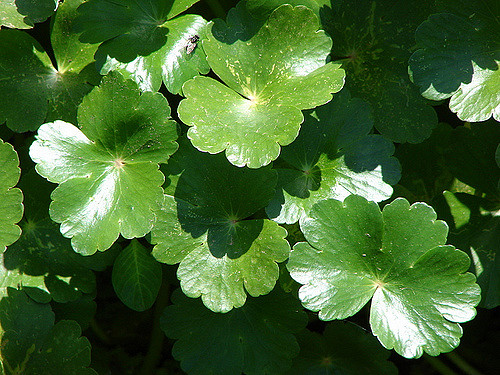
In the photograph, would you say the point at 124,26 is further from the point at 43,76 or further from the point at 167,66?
the point at 43,76

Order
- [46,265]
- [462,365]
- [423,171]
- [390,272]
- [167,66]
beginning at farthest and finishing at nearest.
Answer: [462,365] < [423,171] < [46,265] < [167,66] < [390,272]

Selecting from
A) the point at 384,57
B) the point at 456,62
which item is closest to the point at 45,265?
the point at 384,57

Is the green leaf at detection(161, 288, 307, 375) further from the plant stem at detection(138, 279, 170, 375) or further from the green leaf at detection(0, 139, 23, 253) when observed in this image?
the green leaf at detection(0, 139, 23, 253)

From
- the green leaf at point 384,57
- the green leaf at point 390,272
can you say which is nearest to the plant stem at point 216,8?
the green leaf at point 384,57

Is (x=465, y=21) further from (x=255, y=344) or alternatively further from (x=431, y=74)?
(x=255, y=344)

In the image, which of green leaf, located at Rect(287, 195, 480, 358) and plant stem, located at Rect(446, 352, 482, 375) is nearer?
green leaf, located at Rect(287, 195, 480, 358)

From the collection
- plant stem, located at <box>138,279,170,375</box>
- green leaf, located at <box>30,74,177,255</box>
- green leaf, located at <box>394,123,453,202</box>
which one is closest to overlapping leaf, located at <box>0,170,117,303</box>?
green leaf, located at <box>30,74,177,255</box>
